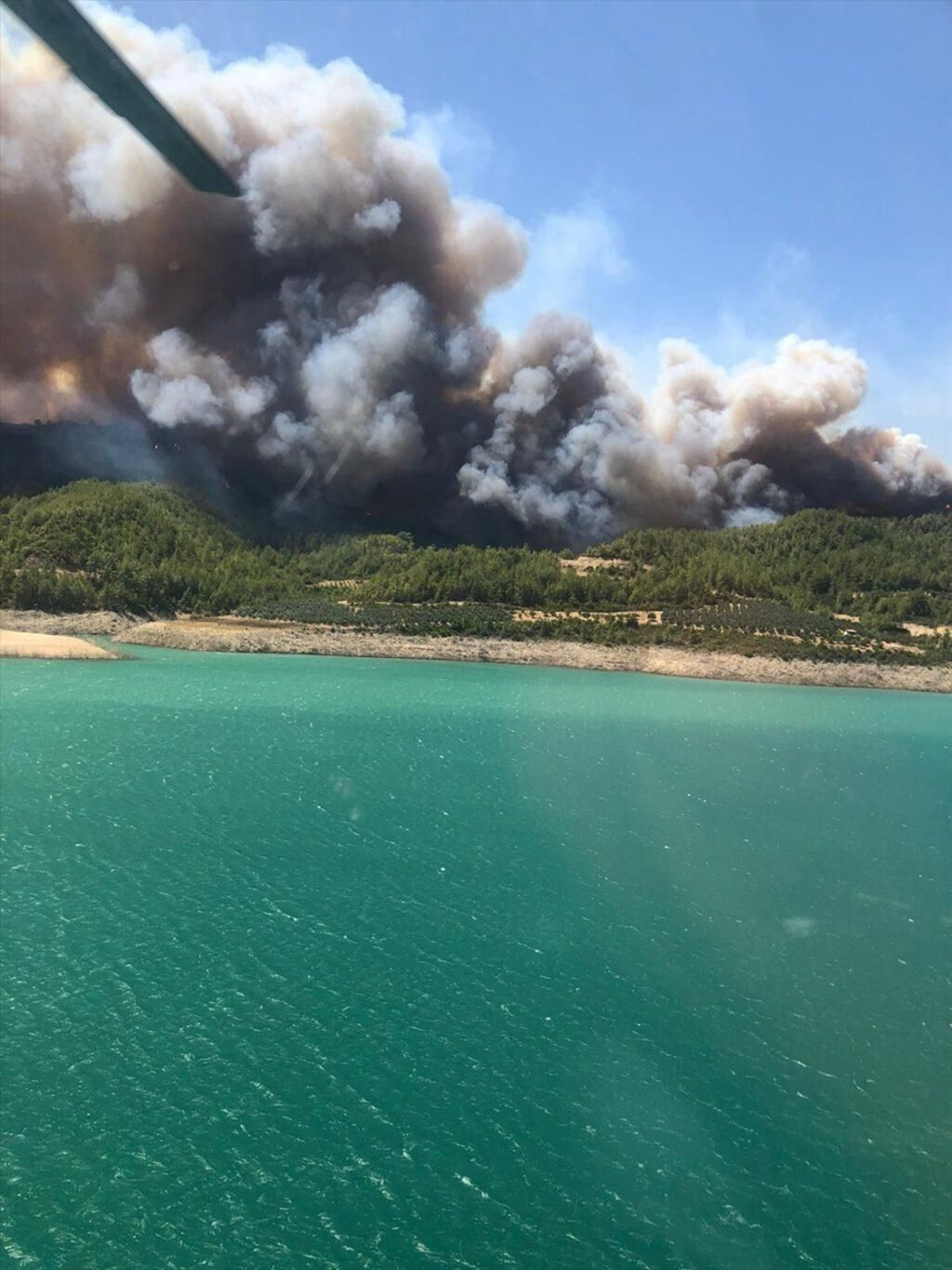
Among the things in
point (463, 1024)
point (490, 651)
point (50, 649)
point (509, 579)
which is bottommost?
point (463, 1024)

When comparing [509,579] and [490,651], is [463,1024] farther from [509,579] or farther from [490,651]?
[509,579]

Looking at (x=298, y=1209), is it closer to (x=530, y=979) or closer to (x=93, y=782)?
(x=530, y=979)

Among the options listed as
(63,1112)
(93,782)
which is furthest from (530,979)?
(93,782)

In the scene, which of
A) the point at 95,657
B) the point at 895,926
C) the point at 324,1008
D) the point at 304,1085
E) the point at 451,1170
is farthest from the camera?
the point at 95,657

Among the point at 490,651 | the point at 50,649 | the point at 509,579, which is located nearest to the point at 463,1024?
the point at 50,649

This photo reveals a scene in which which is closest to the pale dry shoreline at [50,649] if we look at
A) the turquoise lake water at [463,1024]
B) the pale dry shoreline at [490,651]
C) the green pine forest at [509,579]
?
the pale dry shoreline at [490,651]

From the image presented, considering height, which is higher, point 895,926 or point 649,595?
point 649,595
